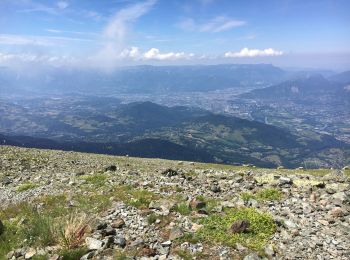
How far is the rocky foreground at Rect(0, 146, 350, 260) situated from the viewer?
1390cm

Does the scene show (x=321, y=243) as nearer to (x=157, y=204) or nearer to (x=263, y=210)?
(x=263, y=210)

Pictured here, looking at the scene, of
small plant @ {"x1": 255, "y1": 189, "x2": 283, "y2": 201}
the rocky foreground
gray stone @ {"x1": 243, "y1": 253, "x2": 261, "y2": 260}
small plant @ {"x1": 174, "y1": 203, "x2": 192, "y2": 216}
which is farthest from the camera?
small plant @ {"x1": 255, "y1": 189, "x2": 283, "y2": 201}

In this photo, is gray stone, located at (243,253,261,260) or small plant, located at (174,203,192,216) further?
small plant, located at (174,203,192,216)

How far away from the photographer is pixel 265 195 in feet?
65.9

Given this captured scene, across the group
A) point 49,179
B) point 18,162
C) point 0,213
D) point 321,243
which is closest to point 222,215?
point 321,243

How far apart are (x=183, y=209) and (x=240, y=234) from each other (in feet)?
12.7

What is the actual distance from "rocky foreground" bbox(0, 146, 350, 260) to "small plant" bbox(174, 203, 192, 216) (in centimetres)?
6

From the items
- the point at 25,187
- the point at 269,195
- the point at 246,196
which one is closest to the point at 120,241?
the point at 246,196

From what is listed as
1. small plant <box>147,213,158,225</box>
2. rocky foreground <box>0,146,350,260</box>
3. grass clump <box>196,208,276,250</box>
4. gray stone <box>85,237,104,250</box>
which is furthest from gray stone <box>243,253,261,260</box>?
gray stone <box>85,237,104,250</box>

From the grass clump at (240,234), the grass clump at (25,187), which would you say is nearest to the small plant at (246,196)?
the grass clump at (240,234)

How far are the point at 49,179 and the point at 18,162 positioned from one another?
12836mm

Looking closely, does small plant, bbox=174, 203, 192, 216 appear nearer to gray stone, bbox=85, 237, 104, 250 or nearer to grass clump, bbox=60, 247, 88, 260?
gray stone, bbox=85, 237, 104, 250

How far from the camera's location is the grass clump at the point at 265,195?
19.8 meters

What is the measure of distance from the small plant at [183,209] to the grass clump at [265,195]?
3727 mm
